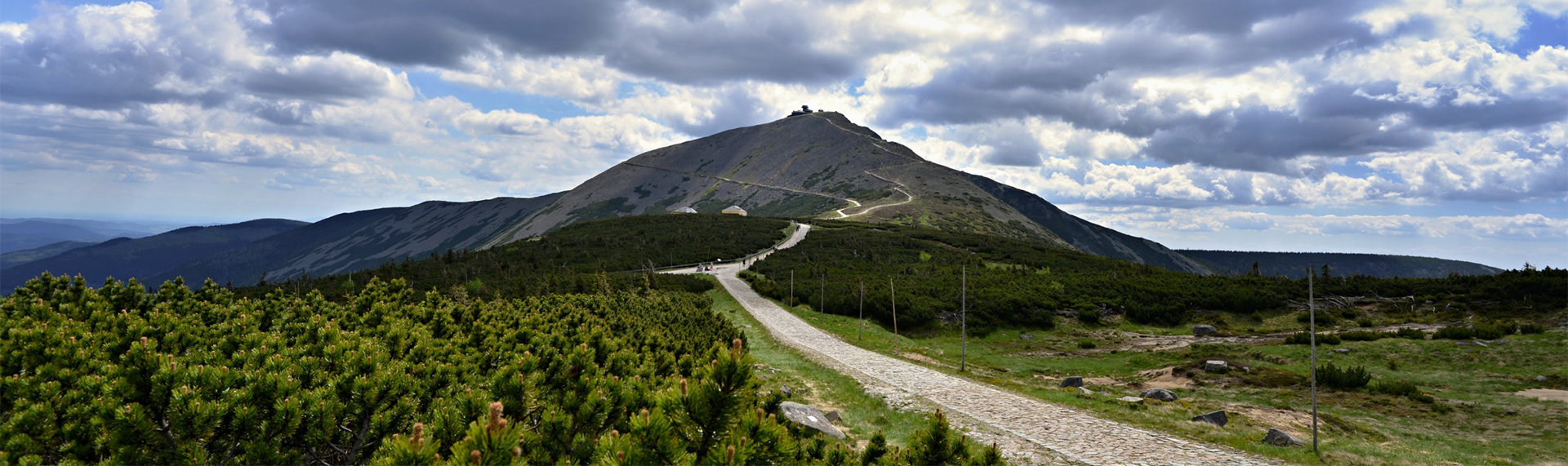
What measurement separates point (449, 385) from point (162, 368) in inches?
107

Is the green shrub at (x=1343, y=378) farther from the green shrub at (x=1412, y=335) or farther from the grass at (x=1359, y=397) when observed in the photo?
the green shrub at (x=1412, y=335)

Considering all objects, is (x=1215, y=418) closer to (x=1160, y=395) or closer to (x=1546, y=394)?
(x=1160, y=395)

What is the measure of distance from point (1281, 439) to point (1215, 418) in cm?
176

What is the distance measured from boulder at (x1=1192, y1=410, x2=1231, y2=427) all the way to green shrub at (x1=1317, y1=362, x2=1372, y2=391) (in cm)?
902

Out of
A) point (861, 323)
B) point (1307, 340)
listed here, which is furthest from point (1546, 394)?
point (861, 323)

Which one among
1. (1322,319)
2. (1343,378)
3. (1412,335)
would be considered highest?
(1412,335)

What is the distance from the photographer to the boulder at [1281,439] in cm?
1460

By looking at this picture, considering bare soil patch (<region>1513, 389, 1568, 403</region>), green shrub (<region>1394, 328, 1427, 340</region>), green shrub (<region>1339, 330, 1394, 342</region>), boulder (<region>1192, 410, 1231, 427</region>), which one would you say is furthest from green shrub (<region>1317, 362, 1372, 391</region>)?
green shrub (<region>1394, 328, 1427, 340</region>)

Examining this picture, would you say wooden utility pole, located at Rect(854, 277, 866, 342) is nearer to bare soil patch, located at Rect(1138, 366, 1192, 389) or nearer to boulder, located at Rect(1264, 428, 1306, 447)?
Answer: bare soil patch, located at Rect(1138, 366, 1192, 389)

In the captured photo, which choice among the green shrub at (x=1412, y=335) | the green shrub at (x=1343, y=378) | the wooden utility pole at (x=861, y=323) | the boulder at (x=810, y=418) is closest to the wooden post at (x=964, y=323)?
the wooden utility pole at (x=861, y=323)

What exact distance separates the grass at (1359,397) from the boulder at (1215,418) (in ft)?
Answer: 0.93

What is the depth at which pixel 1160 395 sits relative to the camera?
A: 794 inches

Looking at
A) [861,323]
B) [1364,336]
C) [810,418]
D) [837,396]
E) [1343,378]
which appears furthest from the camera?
[861,323]

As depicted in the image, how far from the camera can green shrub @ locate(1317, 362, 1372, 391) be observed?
71.7 ft
